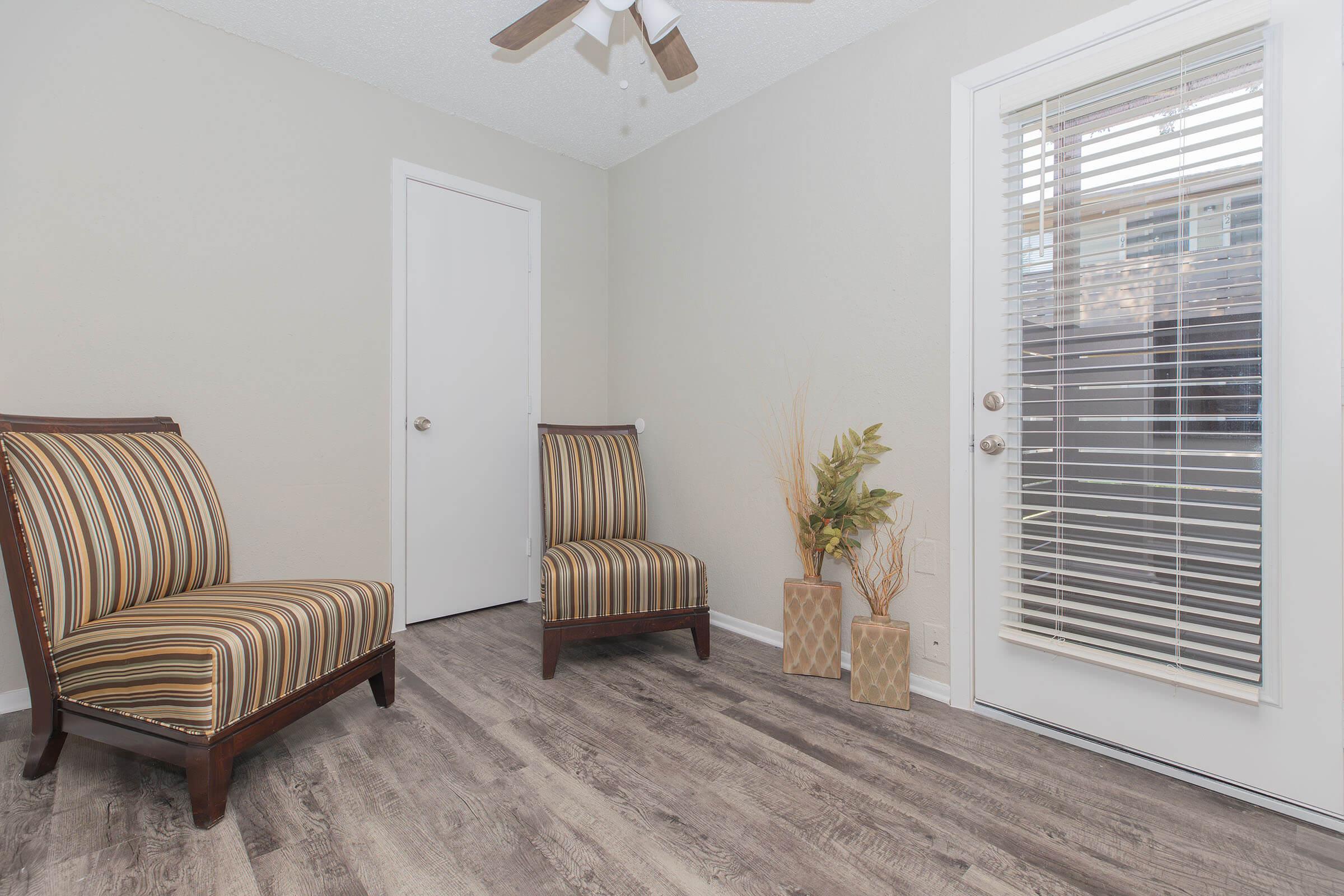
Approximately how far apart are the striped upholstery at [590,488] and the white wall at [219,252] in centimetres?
80

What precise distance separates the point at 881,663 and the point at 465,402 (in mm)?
2330

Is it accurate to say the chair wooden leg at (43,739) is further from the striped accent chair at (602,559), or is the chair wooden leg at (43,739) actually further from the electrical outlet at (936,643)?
the electrical outlet at (936,643)

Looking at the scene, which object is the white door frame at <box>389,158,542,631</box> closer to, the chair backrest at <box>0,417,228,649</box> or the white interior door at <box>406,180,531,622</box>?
the white interior door at <box>406,180,531,622</box>

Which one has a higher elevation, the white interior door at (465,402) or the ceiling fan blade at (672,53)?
the ceiling fan blade at (672,53)

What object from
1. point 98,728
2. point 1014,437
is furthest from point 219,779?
point 1014,437

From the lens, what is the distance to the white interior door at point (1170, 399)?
159 centimetres

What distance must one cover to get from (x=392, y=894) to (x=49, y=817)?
3.21 ft

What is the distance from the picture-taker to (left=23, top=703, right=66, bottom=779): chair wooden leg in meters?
1.70

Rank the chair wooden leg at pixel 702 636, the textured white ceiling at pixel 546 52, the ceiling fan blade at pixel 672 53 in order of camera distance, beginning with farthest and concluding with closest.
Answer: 1. the chair wooden leg at pixel 702 636
2. the textured white ceiling at pixel 546 52
3. the ceiling fan blade at pixel 672 53

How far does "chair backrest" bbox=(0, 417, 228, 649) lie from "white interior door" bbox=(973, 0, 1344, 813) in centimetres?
261

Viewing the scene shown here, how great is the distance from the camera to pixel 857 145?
8.38 feet

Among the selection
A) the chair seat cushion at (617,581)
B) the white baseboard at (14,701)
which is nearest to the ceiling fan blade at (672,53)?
the chair seat cushion at (617,581)

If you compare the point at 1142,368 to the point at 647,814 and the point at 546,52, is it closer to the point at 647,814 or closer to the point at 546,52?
the point at 647,814

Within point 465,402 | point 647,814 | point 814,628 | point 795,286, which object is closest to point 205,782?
point 647,814
